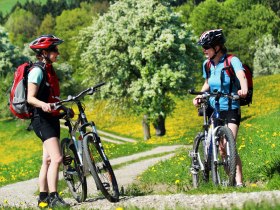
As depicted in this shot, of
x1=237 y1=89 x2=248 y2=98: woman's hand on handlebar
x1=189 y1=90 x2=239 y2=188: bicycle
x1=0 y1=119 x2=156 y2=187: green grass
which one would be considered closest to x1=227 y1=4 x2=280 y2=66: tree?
x1=0 y1=119 x2=156 y2=187: green grass

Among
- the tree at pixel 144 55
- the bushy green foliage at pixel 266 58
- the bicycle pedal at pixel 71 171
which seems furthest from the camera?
the bushy green foliage at pixel 266 58

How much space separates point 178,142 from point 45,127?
25712 mm

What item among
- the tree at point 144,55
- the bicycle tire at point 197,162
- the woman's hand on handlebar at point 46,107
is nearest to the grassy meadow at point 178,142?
the bicycle tire at point 197,162

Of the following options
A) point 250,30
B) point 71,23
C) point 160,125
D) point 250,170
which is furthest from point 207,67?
point 71,23

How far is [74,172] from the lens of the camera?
31.2ft

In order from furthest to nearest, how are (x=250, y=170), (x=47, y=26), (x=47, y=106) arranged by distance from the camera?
(x=47, y=26), (x=250, y=170), (x=47, y=106)

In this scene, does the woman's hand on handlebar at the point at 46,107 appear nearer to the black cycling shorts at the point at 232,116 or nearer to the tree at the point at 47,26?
the black cycling shorts at the point at 232,116

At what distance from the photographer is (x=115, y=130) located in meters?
58.3

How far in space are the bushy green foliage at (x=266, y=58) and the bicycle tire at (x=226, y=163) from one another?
3118 inches

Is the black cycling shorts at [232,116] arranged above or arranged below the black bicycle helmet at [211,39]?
below

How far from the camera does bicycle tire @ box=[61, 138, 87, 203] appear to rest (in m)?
9.30

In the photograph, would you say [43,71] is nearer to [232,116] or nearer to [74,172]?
[74,172]

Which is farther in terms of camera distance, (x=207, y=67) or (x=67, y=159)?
(x=67, y=159)

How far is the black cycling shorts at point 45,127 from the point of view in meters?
8.90
